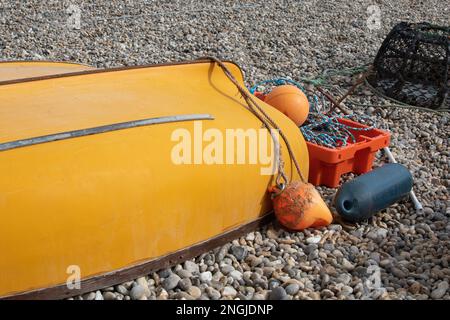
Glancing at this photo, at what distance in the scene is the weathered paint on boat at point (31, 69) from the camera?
360 centimetres

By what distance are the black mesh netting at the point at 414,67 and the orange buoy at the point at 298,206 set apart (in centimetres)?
278

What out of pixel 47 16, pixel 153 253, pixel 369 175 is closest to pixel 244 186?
pixel 153 253

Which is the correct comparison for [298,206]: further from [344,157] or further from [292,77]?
[292,77]

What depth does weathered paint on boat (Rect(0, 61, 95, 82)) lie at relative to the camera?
3596 millimetres

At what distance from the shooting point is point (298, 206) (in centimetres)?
329

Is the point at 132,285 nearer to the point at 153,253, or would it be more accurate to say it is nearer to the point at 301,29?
the point at 153,253

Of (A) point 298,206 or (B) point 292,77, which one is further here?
(B) point 292,77

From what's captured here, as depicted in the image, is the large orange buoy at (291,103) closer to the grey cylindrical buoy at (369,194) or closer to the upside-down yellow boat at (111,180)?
the upside-down yellow boat at (111,180)

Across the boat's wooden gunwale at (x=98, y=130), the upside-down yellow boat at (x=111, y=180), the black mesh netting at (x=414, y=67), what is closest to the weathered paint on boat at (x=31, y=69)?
the upside-down yellow boat at (x=111, y=180)

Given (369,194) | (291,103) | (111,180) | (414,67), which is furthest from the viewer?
(414,67)

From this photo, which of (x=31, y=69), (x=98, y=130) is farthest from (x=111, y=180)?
(x=31, y=69)

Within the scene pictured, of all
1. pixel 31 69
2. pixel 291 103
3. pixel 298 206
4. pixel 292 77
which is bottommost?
pixel 292 77

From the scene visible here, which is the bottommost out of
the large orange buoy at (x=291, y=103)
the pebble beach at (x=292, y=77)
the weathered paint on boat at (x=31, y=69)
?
the pebble beach at (x=292, y=77)

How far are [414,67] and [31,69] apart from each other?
144 inches
